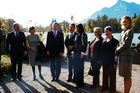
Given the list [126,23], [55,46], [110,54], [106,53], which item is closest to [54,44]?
[55,46]

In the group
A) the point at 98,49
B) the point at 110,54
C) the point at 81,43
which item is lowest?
the point at 110,54

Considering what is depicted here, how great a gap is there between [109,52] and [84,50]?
0.95 meters

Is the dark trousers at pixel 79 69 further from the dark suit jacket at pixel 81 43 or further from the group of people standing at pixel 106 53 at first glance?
the dark suit jacket at pixel 81 43

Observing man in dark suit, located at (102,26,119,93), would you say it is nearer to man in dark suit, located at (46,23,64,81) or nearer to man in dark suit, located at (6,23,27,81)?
man in dark suit, located at (46,23,64,81)

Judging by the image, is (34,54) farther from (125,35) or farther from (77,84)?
(125,35)

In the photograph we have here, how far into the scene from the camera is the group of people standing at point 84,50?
213 inches

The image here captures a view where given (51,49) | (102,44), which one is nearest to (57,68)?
(51,49)

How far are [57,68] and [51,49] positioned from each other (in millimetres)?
679

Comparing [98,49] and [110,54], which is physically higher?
[98,49]

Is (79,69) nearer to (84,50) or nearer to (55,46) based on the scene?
(84,50)

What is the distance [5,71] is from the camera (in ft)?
30.3

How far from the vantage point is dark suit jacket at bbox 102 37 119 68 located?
6102 mm

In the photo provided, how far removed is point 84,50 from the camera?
6926mm

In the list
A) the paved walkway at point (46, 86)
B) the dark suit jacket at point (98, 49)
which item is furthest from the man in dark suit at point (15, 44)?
the dark suit jacket at point (98, 49)
